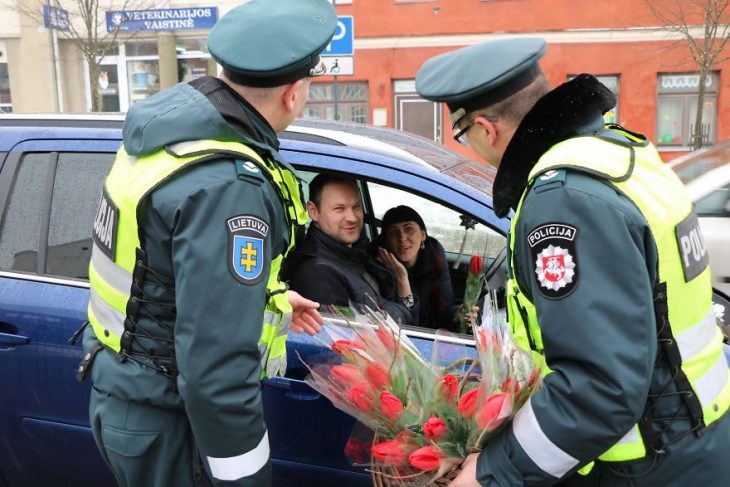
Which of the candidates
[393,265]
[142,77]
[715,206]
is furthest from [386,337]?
[142,77]

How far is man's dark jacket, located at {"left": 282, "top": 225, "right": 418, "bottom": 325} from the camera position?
265 centimetres

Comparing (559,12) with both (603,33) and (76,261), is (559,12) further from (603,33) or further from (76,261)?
(76,261)

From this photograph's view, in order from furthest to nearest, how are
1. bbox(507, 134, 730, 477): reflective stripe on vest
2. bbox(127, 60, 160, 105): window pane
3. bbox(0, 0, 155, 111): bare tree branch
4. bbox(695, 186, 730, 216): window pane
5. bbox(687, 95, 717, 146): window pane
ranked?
bbox(127, 60, 160, 105): window pane < bbox(687, 95, 717, 146): window pane < bbox(0, 0, 155, 111): bare tree branch < bbox(695, 186, 730, 216): window pane < bbox(507, 134, 730, 477): reflective stripe on vest

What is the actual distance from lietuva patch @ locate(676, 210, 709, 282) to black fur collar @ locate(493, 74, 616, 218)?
0.91 feet

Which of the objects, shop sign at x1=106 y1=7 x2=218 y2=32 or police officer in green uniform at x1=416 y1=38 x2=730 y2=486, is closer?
police officer in green uniform at x1=416 y1=38 x2=730 y2=486

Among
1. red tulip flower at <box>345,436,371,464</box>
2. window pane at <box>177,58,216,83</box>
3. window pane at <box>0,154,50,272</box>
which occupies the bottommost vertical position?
red tulip flower at <box>345,436,371,464</box>

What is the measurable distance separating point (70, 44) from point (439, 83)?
19818mm

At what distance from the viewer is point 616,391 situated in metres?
1.36

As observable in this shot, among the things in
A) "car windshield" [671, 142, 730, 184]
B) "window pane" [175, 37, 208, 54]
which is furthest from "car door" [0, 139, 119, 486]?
"window pane" [175, 37, 208, 54]

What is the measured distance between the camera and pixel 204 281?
5.13ft

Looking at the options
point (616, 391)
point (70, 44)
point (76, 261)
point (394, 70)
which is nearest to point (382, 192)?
point (76, 261)

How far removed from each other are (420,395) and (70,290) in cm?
141

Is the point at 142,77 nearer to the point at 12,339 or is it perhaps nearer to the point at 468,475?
the point at 12,339

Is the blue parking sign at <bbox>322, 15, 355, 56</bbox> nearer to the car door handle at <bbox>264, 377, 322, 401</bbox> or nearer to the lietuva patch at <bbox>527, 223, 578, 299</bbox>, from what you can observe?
the car door handle at <bbox>264, 377, 322, 401</bbox>
